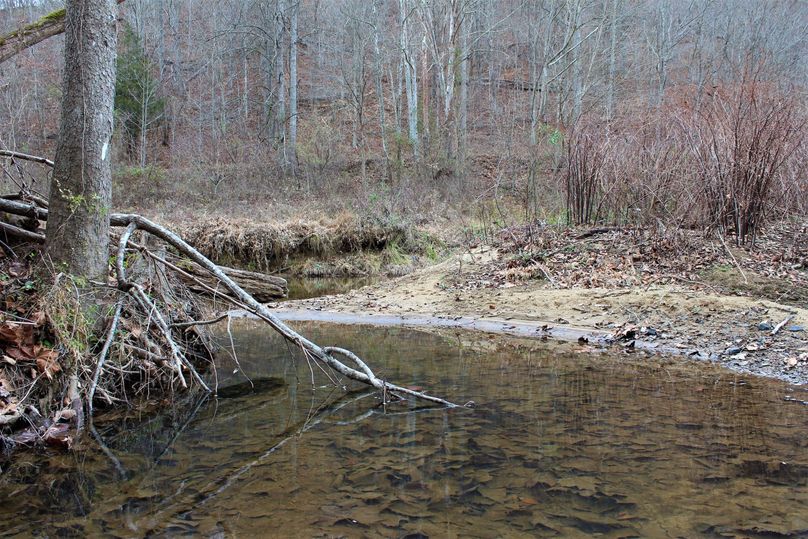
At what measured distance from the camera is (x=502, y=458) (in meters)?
4.00

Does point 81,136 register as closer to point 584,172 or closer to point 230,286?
point 230,286

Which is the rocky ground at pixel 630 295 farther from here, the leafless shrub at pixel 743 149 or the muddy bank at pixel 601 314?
the leafless shrub at pixel 743 149

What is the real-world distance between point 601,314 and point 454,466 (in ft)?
18.2

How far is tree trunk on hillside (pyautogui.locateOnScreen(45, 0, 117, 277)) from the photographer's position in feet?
17.2

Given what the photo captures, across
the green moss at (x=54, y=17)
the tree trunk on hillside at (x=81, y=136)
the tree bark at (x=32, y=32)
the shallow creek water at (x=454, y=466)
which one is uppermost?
the green moss at (x=54, y=17)

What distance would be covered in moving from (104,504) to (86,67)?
3.87 metres

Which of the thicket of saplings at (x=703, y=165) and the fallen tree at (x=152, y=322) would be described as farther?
the thicket of saplings at (x=703, y=165)

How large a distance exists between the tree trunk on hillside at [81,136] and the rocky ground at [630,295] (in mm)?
5602

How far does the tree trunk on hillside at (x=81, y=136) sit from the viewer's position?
17.2 ft

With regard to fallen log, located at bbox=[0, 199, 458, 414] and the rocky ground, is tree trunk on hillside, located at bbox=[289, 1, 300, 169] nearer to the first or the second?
the rocky ground

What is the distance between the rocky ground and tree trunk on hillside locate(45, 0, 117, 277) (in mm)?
5602

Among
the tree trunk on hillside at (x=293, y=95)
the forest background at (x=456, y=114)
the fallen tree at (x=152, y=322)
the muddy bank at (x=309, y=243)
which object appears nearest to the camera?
the fallen tree at (x=152, y=322)

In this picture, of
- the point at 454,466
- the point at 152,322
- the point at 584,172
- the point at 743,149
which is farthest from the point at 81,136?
the point at 584,172

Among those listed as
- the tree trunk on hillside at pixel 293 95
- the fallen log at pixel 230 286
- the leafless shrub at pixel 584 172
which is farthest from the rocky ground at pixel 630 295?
the tree trunk on hillside at pixel 293 95
